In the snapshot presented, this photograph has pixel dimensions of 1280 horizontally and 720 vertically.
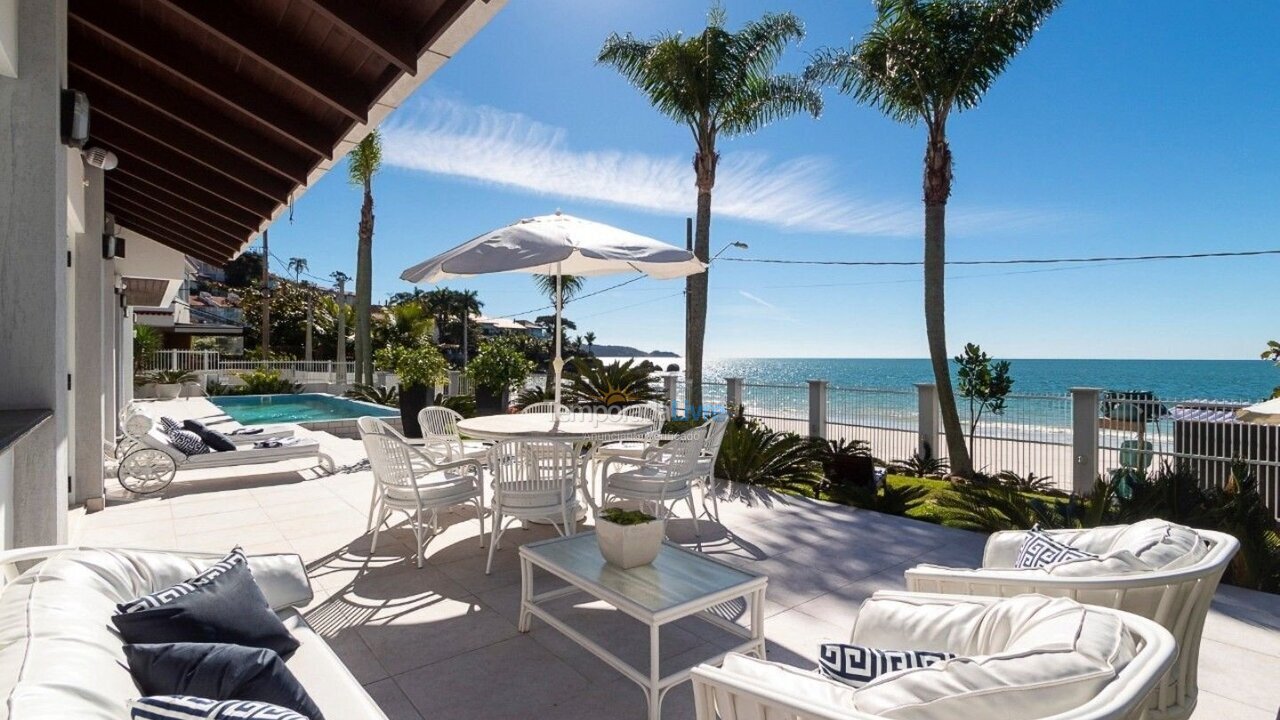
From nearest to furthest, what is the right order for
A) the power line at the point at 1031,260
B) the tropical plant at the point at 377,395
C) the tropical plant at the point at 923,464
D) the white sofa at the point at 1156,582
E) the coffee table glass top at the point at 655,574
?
1. the white sofa at the point at 1156,582
2. the coffee table glass top at the point at 655,574
3. the tropical plant at the point at 923,464
4. the power line at the point at 1031,260
5. the tropical plant at the point at 377,395

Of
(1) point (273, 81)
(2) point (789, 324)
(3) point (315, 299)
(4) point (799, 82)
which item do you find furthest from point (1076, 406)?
(2) point (789, 324)

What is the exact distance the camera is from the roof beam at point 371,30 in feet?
10.3

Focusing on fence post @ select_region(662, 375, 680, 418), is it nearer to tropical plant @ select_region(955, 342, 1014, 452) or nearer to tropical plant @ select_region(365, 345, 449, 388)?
tropical plant @ select_region(365, 345, 449, 388)

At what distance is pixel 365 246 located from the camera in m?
16.0

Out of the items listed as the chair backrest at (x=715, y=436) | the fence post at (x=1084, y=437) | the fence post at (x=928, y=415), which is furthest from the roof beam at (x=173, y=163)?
the fence post at (x=1084, y=437)

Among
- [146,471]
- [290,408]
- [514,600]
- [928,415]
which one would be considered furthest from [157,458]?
[290,408]

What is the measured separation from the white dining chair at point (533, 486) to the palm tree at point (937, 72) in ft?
22.1

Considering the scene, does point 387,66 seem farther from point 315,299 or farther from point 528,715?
point 315,299

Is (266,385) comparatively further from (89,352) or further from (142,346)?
(89,352)

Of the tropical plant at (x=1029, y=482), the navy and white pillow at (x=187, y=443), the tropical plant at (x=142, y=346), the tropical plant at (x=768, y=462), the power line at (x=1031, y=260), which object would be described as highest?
the power line at (x=1031, y=260)

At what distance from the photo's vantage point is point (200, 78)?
4039mm

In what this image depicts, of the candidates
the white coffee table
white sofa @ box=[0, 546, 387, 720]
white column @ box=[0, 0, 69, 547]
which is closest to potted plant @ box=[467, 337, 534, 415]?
the white coffee table

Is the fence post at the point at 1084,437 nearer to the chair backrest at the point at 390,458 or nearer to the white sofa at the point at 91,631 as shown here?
the chair backrest at the point at 390,458

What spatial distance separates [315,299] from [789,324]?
1851 inches
